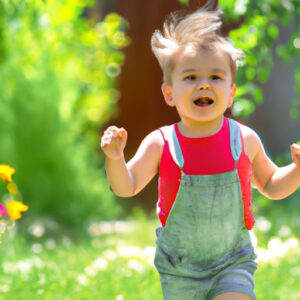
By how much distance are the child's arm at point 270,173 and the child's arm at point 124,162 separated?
0.33 m

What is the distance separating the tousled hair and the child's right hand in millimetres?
320

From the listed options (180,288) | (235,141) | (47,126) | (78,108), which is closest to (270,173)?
(235,141)

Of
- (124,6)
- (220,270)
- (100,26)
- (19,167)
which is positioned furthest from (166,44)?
(124,6)

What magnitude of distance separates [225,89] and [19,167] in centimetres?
527

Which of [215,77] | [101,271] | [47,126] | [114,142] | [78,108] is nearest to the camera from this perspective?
[114,142]

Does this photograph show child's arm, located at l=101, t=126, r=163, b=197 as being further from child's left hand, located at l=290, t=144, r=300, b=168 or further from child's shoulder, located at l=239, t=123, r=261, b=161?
child's left hand, located at l=290, t=144, r=300, b=168

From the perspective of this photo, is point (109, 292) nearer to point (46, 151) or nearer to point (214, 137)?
point (214, 137)

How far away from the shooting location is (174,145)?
2.84 m

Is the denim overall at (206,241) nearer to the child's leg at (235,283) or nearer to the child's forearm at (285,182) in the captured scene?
the child's leg at (235,283)

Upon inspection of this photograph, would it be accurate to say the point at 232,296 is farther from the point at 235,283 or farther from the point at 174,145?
the point at 174,145

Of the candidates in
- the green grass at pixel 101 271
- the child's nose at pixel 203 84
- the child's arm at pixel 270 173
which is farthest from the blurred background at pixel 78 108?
the child's nose at pixel 203 84

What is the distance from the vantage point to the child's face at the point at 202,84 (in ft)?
9.07

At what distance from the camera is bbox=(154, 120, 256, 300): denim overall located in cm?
275

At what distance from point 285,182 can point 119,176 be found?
2.00ft
